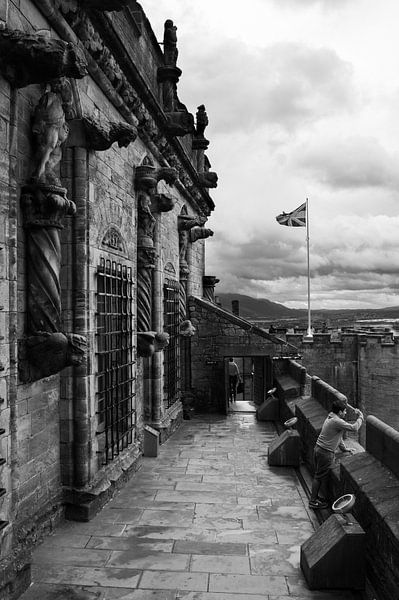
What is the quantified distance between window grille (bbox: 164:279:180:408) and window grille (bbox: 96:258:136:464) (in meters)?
3.53

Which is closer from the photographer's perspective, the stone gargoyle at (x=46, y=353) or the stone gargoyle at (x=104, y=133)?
the stone gargoyle at (x=46, y=353)

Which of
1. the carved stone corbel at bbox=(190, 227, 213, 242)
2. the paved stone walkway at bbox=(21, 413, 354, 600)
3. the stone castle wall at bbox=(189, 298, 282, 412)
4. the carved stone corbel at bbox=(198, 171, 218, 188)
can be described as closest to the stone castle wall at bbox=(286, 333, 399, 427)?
the stone castle wall at bbox=(189, 298, 282, 412)

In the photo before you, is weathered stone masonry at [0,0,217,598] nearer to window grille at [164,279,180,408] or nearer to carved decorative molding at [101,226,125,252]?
carved decorative molding at [101,226,125,252]

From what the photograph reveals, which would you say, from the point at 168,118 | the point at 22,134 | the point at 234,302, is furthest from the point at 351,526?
the point at 234,302

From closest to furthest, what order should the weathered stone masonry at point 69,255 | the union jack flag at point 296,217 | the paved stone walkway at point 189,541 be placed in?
1. the weathered stone masonry at point 69,255
2. the paved stone walkway at point 189,541
3. the union jack flag at point 296,217

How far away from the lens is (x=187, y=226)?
47.9 feet

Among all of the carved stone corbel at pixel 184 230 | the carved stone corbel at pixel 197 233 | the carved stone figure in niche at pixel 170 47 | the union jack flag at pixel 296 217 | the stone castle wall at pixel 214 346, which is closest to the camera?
the carved stone figure in niche at pixel 170 47

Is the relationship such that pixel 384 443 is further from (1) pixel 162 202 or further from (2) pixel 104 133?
(1) pixel 162 202

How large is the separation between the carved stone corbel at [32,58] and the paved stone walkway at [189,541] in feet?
15.8

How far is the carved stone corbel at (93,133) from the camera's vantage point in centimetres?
669

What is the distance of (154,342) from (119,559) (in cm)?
491

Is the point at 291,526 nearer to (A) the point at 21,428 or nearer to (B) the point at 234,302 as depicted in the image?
(A) the point at 21,428

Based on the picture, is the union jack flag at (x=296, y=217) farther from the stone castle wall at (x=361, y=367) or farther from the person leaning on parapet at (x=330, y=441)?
the person leaning on parapet at (x=330, y=441)

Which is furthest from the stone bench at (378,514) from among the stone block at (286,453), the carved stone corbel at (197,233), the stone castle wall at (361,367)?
the stone castle wall at (361,367)
